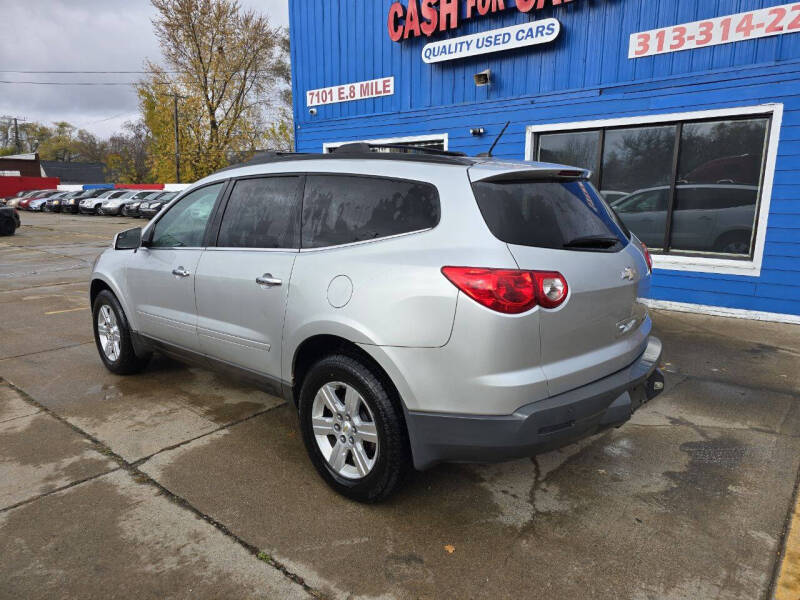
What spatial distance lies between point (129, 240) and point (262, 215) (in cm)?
176

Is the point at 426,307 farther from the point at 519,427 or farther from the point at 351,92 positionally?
the point at 351,92

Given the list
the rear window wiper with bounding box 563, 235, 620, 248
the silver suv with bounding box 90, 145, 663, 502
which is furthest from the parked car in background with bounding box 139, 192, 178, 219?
the rear window wiper with bounding box 563, 235, 620, 248

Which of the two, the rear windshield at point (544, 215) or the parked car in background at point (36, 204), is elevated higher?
the rear windshield at point (544, 215)

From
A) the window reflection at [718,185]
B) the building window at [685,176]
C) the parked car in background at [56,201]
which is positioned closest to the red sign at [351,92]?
the building window at [685,176]

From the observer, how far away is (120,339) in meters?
4.63

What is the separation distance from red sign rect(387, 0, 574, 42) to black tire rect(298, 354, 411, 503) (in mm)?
7255

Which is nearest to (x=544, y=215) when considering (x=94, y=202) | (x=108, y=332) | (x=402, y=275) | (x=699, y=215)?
(x=402, y=275)

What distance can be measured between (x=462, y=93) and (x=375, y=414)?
25.6 ft

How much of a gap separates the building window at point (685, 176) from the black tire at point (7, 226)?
1979 centimetres

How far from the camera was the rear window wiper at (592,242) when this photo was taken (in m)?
2.59

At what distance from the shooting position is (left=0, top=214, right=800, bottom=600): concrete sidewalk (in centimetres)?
231

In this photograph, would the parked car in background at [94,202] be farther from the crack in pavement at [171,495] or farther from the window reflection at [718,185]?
the window reflection at [718,185]

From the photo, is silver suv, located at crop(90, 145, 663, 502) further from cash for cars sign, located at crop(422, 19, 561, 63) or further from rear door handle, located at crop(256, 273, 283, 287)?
cash for cars sign, located at crop(422, 19, 561, 63)

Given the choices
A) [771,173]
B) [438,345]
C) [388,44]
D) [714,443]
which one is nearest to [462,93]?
[388,44]
